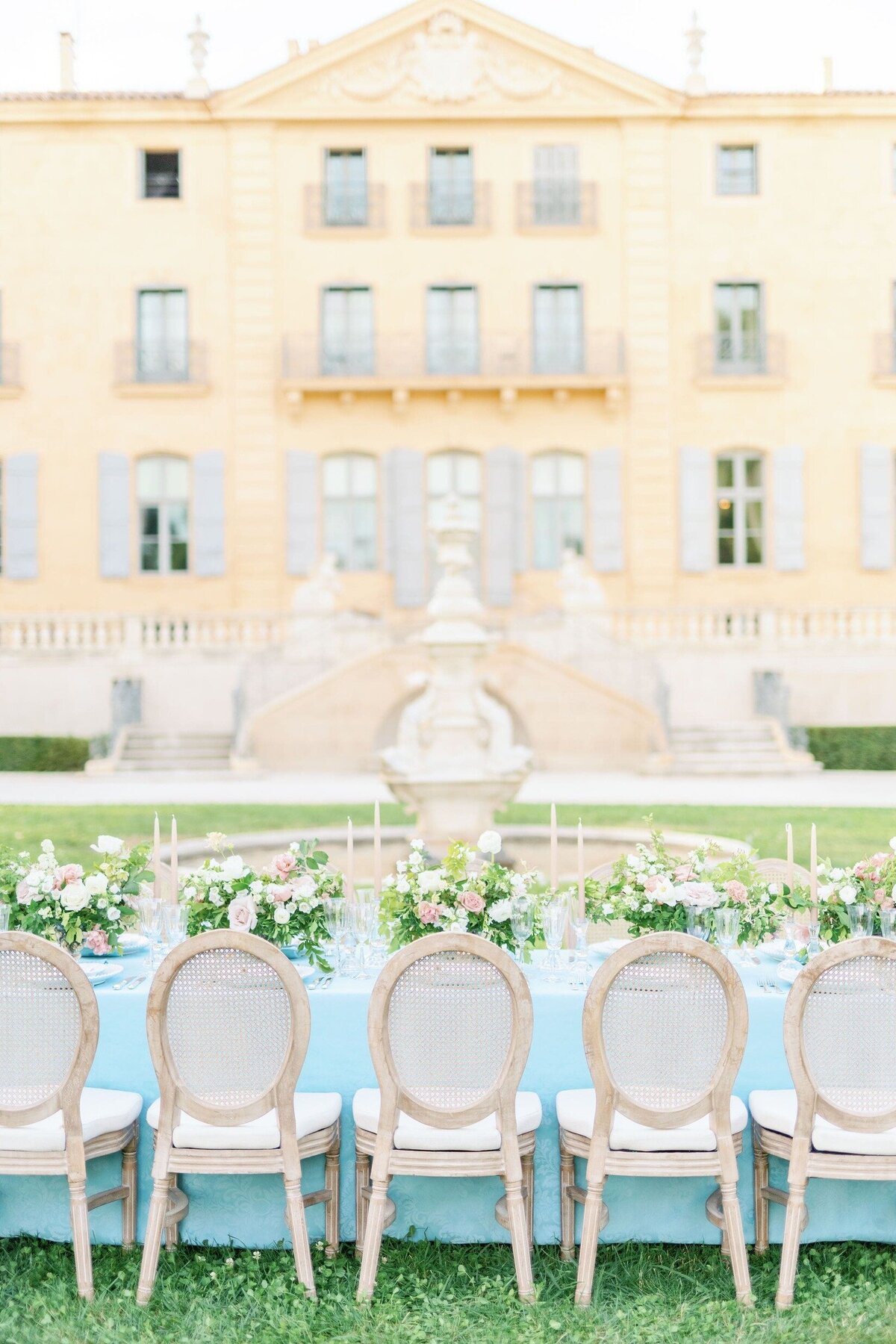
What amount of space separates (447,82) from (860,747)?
40.0 feet

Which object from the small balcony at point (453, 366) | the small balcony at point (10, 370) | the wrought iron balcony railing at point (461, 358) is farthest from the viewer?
the small balcony at point (10, 370)

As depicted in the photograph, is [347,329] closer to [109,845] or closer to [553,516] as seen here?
[553,516]

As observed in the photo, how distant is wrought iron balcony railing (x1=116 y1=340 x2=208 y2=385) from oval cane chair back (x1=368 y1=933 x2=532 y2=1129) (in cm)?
1897

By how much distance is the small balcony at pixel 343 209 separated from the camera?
21.2m

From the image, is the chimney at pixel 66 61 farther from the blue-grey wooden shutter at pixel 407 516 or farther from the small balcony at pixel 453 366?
the blue-grey wooden shutter at pixel 407 516

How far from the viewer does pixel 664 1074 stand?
11.0ft

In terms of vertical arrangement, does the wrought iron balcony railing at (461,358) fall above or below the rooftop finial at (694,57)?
below

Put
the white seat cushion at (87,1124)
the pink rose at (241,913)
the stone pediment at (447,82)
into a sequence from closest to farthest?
the white seat cushion at (87,1124) → the pink rose at (241,913) → the stone pediment at (447,82)

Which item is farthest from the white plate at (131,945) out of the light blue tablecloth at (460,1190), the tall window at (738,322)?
the tall window at (738,322)

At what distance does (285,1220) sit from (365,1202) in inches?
9.8

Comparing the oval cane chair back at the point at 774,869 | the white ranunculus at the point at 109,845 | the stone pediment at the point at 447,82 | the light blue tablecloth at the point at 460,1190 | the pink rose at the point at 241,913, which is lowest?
the light blue tablecloth at the point at 460,1190

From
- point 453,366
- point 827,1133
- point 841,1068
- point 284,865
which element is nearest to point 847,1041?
point 841,1068

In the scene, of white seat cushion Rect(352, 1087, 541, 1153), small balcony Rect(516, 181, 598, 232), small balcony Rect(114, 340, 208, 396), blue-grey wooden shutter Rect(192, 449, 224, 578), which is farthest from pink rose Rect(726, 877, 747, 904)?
small balcony Rect(516, 181, 598, 232)

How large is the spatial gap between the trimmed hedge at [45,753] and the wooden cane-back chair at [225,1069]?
13673 mm
